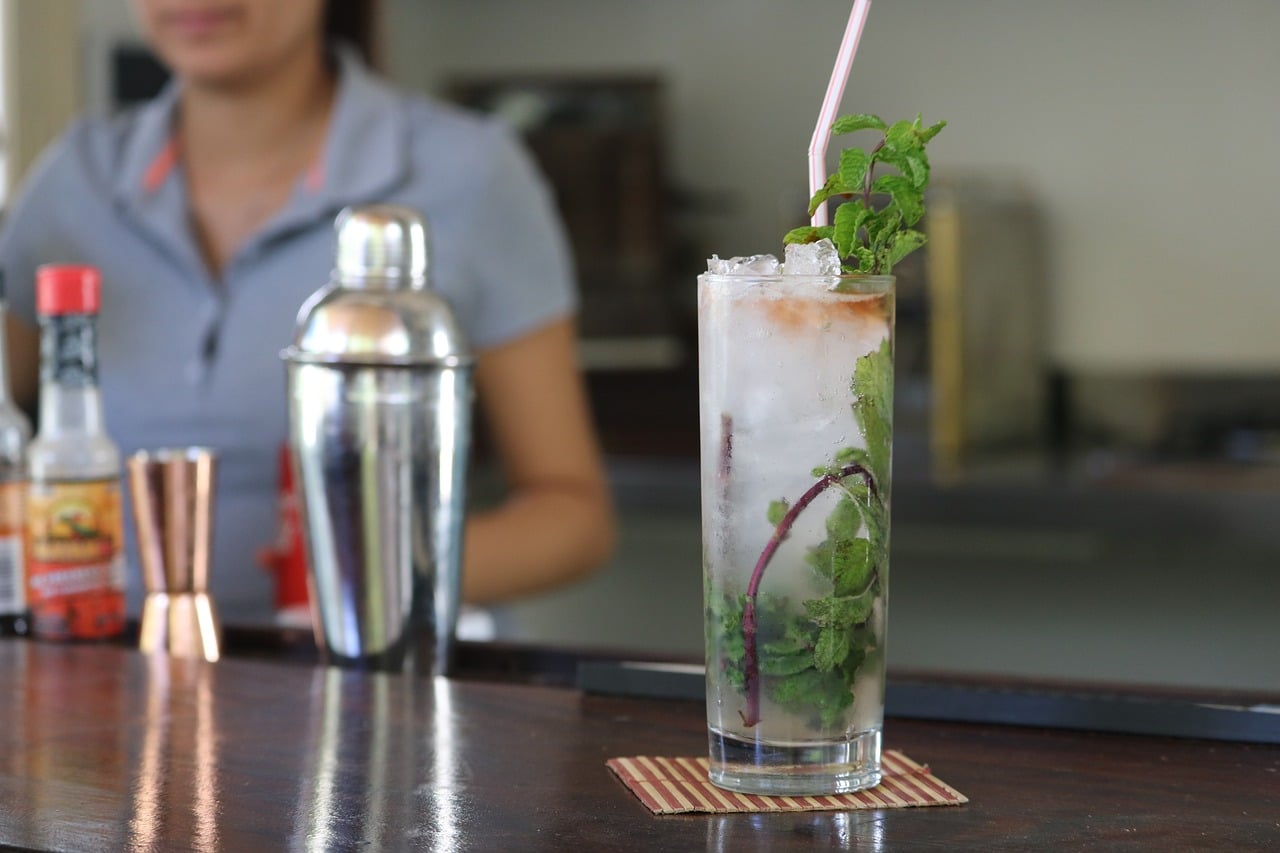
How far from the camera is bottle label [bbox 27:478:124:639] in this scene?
3.28 feet

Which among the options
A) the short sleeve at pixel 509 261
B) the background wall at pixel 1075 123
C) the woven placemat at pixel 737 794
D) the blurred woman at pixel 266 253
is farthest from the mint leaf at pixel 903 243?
the background wall at pixel 1075 123

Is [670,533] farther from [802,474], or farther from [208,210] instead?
[802,474]

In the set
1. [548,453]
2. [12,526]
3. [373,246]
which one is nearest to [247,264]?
[548,453]

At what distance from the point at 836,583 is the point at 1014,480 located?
7.74 ft

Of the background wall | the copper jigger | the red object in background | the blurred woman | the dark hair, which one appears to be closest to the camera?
the copper jigger

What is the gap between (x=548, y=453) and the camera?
5.53 ft

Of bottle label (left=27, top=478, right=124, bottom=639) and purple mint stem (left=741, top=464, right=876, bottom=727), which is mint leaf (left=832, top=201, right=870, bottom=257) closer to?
Result: purple mint stem (left=741, top=464, right=876, bottom=727)

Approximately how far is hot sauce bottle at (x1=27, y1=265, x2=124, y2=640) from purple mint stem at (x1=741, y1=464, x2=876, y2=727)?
574mm

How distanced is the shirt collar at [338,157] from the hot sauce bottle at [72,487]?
61 cm

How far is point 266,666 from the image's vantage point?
0.86 metres

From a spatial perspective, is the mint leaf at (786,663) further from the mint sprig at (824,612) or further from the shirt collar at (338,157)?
the shirt collar at (338,157)

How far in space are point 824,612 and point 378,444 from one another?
1.17 feet

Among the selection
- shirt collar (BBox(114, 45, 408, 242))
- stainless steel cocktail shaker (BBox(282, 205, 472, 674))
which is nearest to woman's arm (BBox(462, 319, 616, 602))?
shirt collar (BBox(114, 45, 408, 242))

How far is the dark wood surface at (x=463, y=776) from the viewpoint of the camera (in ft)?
1.81
